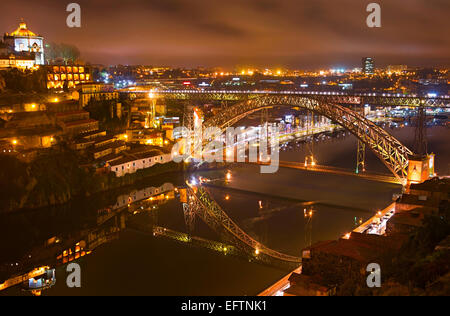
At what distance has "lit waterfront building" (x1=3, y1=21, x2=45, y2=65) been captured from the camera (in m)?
17.9

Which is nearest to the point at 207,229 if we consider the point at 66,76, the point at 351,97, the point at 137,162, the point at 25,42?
the point at 137,162

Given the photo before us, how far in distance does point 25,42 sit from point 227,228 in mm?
12915

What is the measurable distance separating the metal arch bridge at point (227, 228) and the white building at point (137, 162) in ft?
5.45

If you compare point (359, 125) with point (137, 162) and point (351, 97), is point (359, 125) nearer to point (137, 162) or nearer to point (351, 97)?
point (351, 97)

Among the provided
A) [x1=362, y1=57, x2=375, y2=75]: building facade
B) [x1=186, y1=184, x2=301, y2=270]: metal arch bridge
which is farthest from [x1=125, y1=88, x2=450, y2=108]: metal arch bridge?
[x1=362, y1=57, x2=375, y2=75]: building facade

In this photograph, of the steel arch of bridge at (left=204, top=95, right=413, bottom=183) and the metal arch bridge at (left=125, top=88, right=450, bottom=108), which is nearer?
the steel arch of bridge at (left=204, top=95, right=413, bottom=183)

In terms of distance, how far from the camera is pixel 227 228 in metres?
9.14

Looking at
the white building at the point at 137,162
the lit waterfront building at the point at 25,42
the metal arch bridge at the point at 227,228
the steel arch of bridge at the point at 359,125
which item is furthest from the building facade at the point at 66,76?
the metal arch bridge at the point at 227,228

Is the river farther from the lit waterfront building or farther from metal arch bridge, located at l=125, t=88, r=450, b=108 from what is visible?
the lit waterfront building

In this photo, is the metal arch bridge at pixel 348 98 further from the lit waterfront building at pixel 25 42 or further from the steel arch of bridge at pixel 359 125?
the lit waterfront building at pixel 25 42

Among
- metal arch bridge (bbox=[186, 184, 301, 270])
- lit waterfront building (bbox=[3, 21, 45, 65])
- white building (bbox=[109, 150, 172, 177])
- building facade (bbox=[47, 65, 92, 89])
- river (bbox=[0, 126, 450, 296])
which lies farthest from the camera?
lit waterfront building (bbox=[3, 21, 45, 65])

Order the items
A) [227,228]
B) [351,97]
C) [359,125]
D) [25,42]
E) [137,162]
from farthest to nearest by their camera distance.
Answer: [25,42] → [351,97] → [137,162] → [359,125] → [227,228]

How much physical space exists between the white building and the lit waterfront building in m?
6.99

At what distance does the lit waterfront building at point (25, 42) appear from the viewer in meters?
17.9
